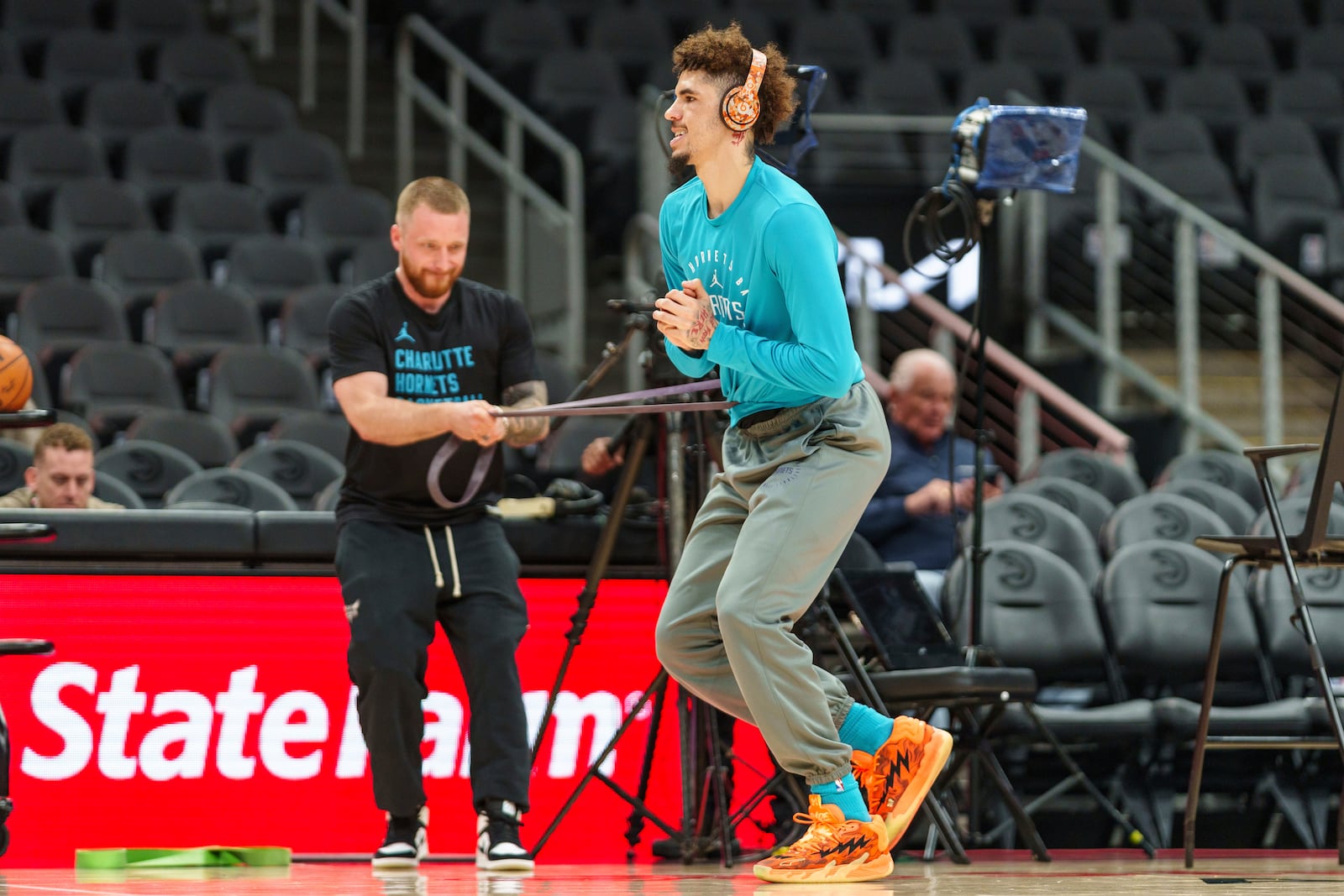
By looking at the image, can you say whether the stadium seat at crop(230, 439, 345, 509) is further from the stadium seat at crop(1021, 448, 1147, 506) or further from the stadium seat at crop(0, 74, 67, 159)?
the stadium seat at crop(0, 74, 67, 159)

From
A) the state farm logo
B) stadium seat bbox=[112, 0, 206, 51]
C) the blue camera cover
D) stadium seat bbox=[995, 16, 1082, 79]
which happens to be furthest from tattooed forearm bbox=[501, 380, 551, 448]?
stadium seat bbox=[995, 16, 1082, 79]

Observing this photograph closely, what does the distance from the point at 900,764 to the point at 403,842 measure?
134 cm

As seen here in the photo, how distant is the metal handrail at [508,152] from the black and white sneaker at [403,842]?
5164 mm

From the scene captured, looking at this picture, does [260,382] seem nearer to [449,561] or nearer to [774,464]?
[449,561]

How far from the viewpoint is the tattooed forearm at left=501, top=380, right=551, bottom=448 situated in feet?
15.1

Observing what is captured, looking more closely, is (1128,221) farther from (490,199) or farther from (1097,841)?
(1097,841)

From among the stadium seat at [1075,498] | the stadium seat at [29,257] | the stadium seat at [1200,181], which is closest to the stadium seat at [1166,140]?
the stadium seat at [1200,181]

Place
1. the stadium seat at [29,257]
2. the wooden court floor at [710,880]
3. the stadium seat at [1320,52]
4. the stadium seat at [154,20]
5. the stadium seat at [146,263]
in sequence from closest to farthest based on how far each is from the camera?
the wooden court floor at [710,880] → the stadium seat at [29,257] → the stadium seat at [146,263] → the stadium seat at [154,20] → the stadium seat at [1320,52]

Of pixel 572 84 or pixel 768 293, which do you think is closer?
pixel 768 293

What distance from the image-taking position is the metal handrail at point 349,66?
1162 cm

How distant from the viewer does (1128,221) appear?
10414mm

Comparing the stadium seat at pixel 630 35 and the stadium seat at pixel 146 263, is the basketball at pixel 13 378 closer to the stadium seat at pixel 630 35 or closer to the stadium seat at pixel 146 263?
the stadium seat at pixel 146 263

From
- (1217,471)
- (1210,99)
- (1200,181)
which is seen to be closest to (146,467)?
(1217,471)

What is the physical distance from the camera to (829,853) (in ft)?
12.1
